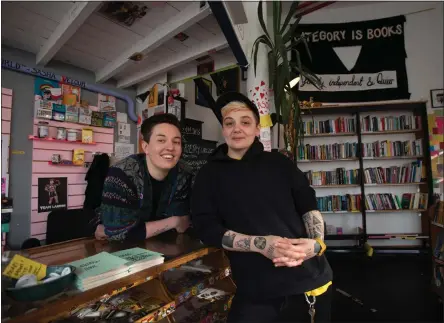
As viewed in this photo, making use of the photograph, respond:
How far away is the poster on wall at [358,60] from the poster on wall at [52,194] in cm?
366

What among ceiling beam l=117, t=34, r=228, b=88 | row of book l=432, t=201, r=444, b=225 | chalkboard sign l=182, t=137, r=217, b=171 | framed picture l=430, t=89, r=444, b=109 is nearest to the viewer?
ceiling beam l=117, t=34, r=228, b=88

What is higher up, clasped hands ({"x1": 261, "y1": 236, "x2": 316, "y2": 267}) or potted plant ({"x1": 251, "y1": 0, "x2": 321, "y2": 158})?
potted plant ({"x1": 251, "y1": 0, "x2": 321, "y2": 158})

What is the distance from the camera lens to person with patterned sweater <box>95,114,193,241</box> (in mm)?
1188

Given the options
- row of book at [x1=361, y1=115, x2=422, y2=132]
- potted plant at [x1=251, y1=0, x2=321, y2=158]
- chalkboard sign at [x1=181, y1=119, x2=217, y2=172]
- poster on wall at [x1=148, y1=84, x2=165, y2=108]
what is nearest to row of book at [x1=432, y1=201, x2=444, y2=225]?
potted plant at [x1=251, y1=0, x2=321, y2=158]

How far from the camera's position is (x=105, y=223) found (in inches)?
46.4

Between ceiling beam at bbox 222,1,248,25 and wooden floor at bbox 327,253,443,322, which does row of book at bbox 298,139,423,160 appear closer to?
wooden floor at bbox 327,253,443,322

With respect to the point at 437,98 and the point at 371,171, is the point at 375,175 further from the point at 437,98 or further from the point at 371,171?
the point at 437,98

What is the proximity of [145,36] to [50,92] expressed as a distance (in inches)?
26.0

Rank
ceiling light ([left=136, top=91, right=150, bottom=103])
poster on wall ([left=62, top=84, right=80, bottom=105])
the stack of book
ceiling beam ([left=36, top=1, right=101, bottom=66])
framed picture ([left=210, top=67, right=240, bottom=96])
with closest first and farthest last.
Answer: the stack of book → ceiling beam ([left=36, top=1, right=101, bottom=66]) → poster on wall ([left=62, top=84, right=80, bottom=105]) → ceiling light ([left=136, top=91, right=150, bottom=103]) → framed picture ([left=210, top=67, right=240, bottom=96])

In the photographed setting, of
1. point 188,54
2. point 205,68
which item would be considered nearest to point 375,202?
point 205,68

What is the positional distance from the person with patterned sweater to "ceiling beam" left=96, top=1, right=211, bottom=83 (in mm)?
480

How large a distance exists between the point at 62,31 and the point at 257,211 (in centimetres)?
129

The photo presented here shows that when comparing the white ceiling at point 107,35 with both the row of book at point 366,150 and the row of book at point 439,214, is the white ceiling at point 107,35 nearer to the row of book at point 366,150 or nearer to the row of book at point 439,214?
the row of book at point 439,214

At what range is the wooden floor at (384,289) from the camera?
2121mm
